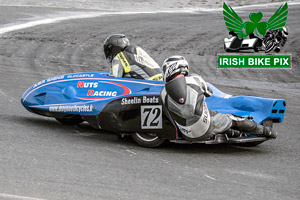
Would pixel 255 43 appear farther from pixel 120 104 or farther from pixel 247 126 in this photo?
pixel 120 104

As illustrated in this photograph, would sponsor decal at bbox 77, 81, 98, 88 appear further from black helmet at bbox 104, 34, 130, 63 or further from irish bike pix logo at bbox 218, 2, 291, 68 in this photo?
irish bike pix logo at bbox 218, 2, 291, 68

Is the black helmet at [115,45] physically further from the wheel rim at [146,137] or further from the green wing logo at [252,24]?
the green wing logo at [252,24]

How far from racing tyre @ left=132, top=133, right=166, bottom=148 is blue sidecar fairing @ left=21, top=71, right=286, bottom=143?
89 millimetres

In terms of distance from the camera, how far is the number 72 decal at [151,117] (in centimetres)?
720

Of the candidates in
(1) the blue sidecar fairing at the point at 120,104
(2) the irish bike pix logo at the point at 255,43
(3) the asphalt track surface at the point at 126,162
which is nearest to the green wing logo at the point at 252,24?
(2) the irish bike pix logo at the point at 255,43

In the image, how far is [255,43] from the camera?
1741 centimetres

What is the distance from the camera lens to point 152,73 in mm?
8617

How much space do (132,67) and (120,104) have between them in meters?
1.28

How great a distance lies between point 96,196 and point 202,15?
18.2 m

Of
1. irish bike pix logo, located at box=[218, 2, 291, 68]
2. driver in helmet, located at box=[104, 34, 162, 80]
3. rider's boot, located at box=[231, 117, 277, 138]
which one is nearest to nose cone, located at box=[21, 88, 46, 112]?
driver in helmet, located at box=[104, 34, 162, 80]

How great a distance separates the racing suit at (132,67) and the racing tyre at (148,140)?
4.70 feet

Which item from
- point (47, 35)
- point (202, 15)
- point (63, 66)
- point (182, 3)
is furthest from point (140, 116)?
point (182, 3)

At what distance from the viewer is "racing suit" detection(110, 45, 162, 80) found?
28.1ft

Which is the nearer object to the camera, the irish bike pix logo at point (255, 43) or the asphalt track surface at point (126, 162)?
the asphalt track surface at point (126, 162)
